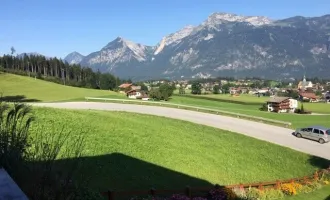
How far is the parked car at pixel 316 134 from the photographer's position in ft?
109

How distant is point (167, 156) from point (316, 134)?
19.6 m

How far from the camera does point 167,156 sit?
19.6 m

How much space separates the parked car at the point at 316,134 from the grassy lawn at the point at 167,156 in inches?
286

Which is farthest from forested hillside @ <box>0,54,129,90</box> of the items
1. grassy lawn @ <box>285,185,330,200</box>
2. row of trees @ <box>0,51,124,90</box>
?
grassy lawn @ <box>285,185,330,200</box>

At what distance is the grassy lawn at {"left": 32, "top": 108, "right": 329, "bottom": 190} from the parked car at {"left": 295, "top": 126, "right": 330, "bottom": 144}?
727 cm

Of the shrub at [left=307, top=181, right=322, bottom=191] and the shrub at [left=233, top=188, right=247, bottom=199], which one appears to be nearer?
the shrub at [left=233, top=188, right=247, bottom=199]

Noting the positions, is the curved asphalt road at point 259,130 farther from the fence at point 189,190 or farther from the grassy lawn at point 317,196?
the fence at point 189,190

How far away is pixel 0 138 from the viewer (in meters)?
6.30

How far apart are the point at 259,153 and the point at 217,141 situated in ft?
9.94

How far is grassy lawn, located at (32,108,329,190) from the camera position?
1580cm

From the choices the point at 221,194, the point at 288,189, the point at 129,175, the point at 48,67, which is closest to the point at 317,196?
the point at 288,189

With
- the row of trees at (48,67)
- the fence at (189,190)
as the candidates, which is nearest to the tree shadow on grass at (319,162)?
the fence at (189,190)

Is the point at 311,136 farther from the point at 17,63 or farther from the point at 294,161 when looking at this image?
the point at 17,63

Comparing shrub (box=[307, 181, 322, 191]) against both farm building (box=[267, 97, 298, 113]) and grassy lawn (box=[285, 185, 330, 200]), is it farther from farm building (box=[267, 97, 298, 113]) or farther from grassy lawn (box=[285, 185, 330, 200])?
farm building (box=[267, 97, 298, 113])
